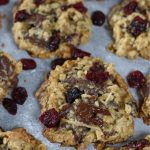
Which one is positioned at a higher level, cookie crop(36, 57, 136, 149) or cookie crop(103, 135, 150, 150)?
cookie crop(36, 57, 136, 149)

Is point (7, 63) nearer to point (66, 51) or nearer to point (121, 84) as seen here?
point (66, 51)

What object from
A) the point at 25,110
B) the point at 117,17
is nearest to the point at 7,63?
the point at 25,110

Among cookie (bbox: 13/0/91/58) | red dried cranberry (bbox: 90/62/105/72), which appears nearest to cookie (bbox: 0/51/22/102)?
cookie (bbox: 13/0/91/58)

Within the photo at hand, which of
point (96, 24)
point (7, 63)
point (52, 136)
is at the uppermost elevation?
point (96, 24)

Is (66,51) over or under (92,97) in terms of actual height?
over

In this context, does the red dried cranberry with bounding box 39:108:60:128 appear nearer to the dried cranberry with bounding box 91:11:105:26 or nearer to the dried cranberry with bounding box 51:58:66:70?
the dried cranberry with bounding box 51:58:66:70

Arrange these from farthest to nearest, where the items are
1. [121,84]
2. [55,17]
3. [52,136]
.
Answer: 1. [55,17]
2. [121,84]
3. [52,136]

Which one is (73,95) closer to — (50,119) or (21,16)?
(50,119)

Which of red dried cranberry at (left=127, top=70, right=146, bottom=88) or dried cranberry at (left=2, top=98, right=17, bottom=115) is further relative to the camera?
red dried cranberry at (left=127, top=70, right=146, bottom=88)
